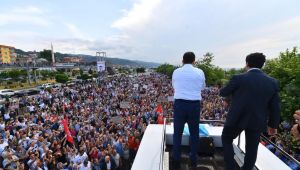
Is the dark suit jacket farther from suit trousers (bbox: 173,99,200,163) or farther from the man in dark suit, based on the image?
suit trousers (bbox: 173,99,200,163)

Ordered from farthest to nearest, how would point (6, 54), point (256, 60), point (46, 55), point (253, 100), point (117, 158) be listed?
point (46, 55) → point (6, 54) → point (117, 158) → point (256, 60) → point (253, 100)

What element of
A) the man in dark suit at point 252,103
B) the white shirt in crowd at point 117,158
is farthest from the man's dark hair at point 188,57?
the white shirt in crowd at point 117,158

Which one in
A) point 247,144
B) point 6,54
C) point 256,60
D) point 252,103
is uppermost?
point 256,60

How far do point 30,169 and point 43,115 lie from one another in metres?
8.42

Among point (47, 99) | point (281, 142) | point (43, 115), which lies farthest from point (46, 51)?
point (281, 142)

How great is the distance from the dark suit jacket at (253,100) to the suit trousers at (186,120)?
0.81 meters

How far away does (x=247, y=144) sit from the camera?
11.4ft

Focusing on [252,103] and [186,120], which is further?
[186,120]

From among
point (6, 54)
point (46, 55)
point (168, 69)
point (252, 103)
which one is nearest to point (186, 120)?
point (252, 103)

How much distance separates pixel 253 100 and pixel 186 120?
3.92ft

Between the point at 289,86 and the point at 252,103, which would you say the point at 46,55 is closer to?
the point at 289,86

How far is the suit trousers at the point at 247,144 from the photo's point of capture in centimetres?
340

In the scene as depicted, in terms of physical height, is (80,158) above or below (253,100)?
below

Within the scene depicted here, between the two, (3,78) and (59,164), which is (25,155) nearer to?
(59,164)
